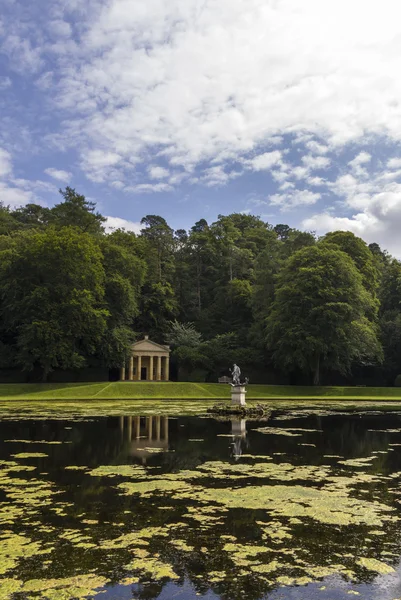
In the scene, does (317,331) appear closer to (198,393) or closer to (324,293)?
(324,293)

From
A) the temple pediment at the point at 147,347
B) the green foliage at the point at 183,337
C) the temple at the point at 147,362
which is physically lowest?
the temple at the point at 147,362

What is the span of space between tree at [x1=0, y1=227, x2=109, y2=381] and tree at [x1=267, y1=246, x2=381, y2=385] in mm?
21293

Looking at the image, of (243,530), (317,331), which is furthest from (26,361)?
(243,530)

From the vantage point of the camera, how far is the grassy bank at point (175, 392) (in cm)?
5061

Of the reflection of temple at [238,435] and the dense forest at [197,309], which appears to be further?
the dense forest at [197,309]

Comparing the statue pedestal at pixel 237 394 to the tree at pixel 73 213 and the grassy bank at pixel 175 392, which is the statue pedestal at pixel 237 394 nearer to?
the grassy bank at pixel 175 392

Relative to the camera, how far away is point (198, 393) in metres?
54.7

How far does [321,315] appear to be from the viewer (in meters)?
59.7

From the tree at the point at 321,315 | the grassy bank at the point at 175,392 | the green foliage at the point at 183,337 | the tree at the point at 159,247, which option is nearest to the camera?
the grassy bank at the point at 175,392

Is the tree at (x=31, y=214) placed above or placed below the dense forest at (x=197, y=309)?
above

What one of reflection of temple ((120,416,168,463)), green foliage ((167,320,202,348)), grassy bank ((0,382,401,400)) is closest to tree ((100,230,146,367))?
green foliage ((167,320,202,348))

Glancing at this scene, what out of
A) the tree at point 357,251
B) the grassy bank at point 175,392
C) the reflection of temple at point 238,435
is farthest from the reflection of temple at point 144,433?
the tree at point 357,251

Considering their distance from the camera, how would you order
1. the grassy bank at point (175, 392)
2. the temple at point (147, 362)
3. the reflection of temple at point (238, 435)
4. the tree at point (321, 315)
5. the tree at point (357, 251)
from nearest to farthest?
the reflection of temple at point (238, 435) → the grassy bank at point (175, 392) → the tree at point (321, 315) → the temple at point (147, 362) → the tree at point (357, 251)

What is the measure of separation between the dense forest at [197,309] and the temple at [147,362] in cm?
171
